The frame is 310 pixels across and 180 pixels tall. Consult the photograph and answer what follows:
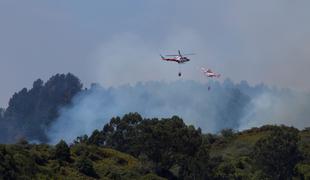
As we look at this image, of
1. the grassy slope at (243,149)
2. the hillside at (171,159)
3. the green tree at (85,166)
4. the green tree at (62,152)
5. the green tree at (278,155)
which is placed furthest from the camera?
the grassy slope at (243,149)

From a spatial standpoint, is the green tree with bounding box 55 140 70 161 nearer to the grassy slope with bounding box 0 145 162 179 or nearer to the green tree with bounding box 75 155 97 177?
the grassy slope with bounding box 0 145 162 179

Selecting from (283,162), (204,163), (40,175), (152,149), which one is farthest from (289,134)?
(40,175)

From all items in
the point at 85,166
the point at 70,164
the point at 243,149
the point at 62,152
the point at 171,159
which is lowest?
the point at 85,166

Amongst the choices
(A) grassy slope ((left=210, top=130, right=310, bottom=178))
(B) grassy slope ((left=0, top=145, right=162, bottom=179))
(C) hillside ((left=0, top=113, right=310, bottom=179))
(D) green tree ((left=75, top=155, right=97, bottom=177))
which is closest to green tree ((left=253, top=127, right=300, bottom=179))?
(C) hillside ((left=0, top=113, right=310, bottom=179))

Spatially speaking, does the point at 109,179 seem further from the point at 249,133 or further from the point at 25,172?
the point at 249,133

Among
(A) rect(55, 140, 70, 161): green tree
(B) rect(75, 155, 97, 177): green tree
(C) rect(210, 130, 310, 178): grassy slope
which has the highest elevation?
(C) rect(210, 130, 310, 178): grassy slope

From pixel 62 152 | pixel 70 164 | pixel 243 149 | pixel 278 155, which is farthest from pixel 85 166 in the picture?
pixel 243 149

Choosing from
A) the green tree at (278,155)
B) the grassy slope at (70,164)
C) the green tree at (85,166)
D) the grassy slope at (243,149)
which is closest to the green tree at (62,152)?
the grassy slope at (70,164)

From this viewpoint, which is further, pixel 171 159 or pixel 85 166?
pixel 171 159

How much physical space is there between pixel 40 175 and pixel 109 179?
14.9 meters

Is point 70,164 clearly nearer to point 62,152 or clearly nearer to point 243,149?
point 62,152

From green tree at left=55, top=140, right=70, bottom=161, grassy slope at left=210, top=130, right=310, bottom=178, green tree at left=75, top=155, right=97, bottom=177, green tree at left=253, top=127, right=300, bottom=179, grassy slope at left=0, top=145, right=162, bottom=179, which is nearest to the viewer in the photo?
grassy slope at left=0, top=145, right=162, bottom=179

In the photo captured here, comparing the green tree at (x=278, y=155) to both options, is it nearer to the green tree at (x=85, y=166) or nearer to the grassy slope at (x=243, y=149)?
the grassy slope at (x=243, y=149)

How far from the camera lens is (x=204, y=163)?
4811 inches
